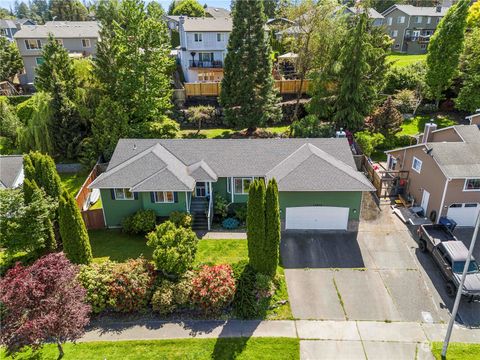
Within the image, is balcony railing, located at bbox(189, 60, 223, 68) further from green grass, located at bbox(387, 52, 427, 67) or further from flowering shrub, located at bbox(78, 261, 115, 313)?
flowering shrub, located at bbox(78, 261, 115, 313)

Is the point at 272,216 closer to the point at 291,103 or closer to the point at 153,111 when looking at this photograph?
the point at 153,111

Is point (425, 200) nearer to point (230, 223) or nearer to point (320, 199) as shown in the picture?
point (320, 199)

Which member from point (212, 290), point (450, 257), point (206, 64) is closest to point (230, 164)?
point (212, 290)

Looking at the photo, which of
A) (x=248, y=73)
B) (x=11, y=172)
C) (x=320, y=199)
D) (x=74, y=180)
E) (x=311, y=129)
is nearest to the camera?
(x=320, y=199)

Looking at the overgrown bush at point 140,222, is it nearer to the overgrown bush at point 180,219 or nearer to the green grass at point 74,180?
the overgrown bush at point 180,219

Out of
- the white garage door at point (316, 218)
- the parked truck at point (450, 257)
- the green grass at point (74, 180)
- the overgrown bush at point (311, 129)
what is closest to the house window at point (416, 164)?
the parked truck at point (450, 257)

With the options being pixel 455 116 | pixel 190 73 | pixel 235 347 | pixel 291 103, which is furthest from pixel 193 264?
pixel 455 116
